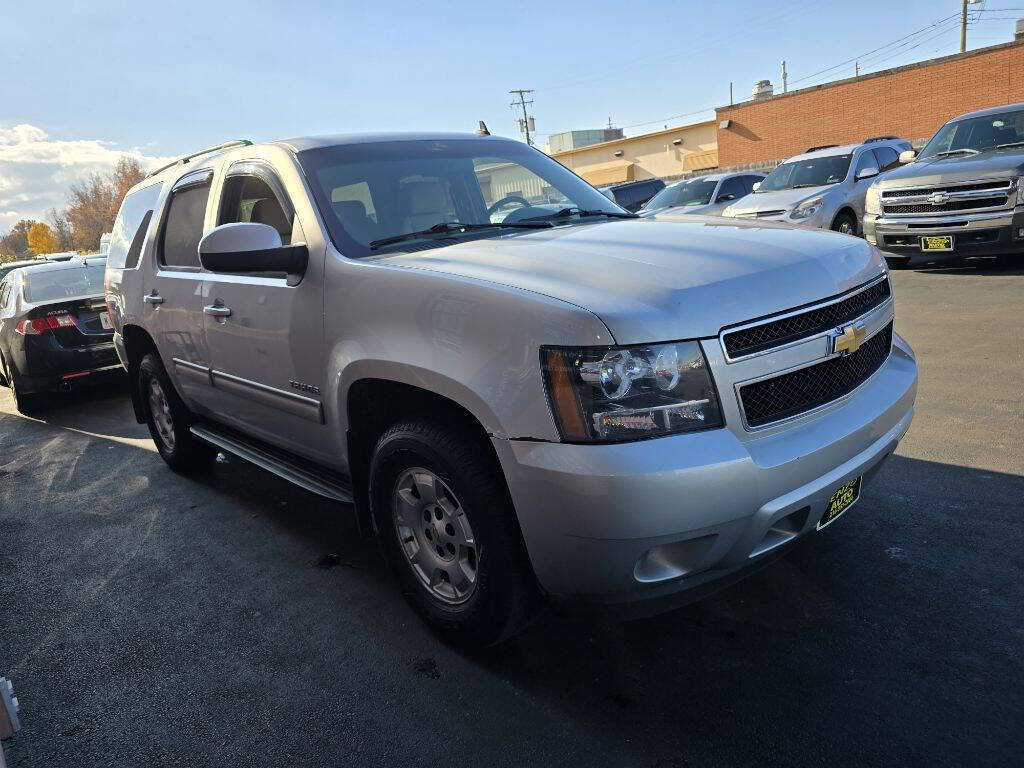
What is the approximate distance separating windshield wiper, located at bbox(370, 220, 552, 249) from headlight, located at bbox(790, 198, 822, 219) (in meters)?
8.80

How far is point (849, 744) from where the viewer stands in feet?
7.19

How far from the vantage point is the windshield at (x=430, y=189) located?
3277 millimetres

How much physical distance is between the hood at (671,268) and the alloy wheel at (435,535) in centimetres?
76

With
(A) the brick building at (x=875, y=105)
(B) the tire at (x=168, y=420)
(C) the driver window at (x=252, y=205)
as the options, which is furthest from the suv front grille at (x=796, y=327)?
(A) the brick building at (x=875, y=105)

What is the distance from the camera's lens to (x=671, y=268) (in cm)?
244

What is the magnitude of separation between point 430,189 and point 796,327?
1865 mm

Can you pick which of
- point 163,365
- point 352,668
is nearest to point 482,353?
point 352,668

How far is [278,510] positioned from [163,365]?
1.21m

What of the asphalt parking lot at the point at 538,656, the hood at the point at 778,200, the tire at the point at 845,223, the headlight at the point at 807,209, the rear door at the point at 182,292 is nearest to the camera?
the asphalt parking lot at the point at 538,656

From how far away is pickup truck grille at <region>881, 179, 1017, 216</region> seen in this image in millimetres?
8648

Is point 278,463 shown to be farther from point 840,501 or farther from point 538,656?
point 840,501

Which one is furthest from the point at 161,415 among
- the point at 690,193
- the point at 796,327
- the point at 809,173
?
the point at 690,193

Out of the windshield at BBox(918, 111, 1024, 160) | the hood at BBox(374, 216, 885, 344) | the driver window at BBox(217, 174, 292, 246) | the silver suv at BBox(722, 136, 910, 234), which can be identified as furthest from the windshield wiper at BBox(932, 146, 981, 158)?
the driver window at BBox(217, 174, 292, 246)

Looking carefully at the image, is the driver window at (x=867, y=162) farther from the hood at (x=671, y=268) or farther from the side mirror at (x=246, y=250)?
the side mirror at (x=246, y=250)
